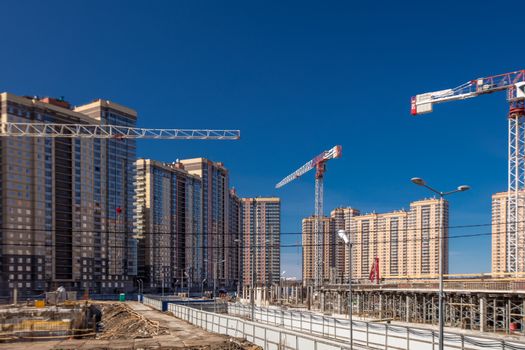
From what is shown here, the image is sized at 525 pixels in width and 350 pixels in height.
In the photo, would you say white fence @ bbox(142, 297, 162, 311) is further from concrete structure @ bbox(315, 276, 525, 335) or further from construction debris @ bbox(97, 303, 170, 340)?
concrete structure @ bbox(315, 276, 525, 335)

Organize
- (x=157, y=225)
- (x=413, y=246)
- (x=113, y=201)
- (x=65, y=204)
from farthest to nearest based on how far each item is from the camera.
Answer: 1. (x=157, y=225)
2. (x=413, y=246)
3. (x=113, y=201)
4. (x=65, y=204)

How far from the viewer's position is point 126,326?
55.9 metres

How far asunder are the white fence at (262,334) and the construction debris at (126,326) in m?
3.61

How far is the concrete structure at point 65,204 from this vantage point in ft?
397

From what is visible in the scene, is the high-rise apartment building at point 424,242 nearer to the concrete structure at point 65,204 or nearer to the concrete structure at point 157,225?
the concrete structure at point 157,225

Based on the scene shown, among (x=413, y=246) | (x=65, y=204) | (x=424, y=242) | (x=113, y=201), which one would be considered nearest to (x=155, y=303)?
(x=65, y=204)

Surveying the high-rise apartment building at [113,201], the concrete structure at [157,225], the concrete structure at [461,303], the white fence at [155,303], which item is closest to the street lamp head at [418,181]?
the concrete structure at [461,303]

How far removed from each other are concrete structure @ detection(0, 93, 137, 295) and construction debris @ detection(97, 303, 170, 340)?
4527cm

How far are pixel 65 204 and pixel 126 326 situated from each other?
3519 inches

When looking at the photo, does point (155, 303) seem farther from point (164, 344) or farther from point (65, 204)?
point (65, 204)

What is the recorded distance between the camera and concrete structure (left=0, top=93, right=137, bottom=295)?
121 m

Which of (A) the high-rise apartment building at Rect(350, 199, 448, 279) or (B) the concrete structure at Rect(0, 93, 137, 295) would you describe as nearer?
(B) the concrete structure at Rect(0, 93, 137, 295)

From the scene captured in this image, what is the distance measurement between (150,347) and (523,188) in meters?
63.0

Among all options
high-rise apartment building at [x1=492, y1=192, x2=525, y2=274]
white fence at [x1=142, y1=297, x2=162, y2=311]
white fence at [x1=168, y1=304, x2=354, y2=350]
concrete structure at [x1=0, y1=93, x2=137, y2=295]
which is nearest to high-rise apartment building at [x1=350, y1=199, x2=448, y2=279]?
high-rise apartment building at [x1=492, y1=192, x2=525, y2=274]
